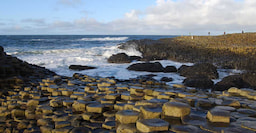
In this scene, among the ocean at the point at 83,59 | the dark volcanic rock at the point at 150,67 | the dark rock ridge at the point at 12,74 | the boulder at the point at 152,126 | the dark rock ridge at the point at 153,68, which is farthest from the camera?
the dark volcanic rock at the point at 150,67

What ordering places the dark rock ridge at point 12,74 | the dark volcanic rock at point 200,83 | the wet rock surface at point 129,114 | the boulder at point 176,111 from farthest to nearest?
1. the dark volcanic rock at point 200,83
2. the dark rock ridge at point 12,74
3. the boulder at point 176,111
4. the wet rock surface at point 129,114

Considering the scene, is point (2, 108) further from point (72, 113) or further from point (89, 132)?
point (89, 132)

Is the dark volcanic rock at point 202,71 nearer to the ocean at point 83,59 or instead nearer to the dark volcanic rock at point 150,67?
the ocean at point 83,59

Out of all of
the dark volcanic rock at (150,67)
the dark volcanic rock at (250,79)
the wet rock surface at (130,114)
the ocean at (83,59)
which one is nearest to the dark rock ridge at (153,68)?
the dark volcanic rock at (150,67)

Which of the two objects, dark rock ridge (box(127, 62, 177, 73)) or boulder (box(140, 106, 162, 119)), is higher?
boulder (box(140, 106, 162, 119))

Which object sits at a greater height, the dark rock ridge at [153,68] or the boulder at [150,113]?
the boulder at [150,113]

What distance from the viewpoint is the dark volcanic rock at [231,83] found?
23.5 ft

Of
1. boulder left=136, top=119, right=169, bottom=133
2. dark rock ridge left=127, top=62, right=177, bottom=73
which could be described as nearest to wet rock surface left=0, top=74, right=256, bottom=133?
boulder left=136, top=119, right=169, bottom=133

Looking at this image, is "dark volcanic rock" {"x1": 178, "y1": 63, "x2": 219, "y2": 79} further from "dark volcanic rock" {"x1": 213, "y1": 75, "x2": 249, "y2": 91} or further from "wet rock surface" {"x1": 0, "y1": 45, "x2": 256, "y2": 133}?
"wet rock surface" {"x1": 0, "y1": 45, "x2": 256, "y2": 133}

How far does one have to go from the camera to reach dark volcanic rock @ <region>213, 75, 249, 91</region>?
7.17 metres

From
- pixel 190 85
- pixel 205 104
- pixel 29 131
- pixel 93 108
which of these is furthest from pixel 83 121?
pixel 190 85

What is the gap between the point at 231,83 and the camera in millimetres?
7301

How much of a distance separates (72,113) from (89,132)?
105 cm

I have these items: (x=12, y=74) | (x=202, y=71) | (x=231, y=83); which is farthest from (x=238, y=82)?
(x=12, y=74)
